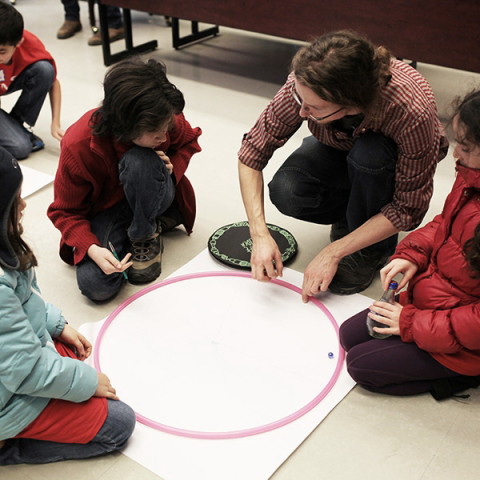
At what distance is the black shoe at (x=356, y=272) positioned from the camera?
5.58ft

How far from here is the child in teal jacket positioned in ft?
3.38

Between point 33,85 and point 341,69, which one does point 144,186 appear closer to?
point 341,69

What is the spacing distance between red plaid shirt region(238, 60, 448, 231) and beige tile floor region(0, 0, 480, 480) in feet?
1.14

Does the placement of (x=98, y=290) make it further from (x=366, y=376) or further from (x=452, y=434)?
(x=452, y=434)

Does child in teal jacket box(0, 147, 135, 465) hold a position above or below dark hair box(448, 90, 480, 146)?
below

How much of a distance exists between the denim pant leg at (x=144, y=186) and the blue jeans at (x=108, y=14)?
103 inches

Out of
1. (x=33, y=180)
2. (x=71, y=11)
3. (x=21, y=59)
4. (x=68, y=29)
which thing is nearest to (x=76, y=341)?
(x=33, y=180)

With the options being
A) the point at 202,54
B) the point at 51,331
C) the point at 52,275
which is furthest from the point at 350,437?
the point at 202,54

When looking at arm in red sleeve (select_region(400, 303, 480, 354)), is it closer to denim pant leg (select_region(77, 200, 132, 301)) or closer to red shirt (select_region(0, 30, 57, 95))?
denim pant leg (select_region(77, 200, 132, 301))

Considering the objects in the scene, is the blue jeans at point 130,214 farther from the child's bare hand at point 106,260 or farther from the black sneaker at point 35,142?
the black sneaker at point 35,142

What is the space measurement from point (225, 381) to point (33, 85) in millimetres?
1709

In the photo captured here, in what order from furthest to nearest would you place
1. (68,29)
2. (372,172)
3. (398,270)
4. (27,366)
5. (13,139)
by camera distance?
(68,29)
(13,139)
(372,172)
(398,270)
(27,366)

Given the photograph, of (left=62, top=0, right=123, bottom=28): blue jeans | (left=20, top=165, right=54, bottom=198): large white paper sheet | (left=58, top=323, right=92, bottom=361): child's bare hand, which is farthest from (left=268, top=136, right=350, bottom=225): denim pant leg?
(left=62, top=0, right=123, bottom=28): blue jeans

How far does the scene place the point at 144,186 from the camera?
165 centimetres
